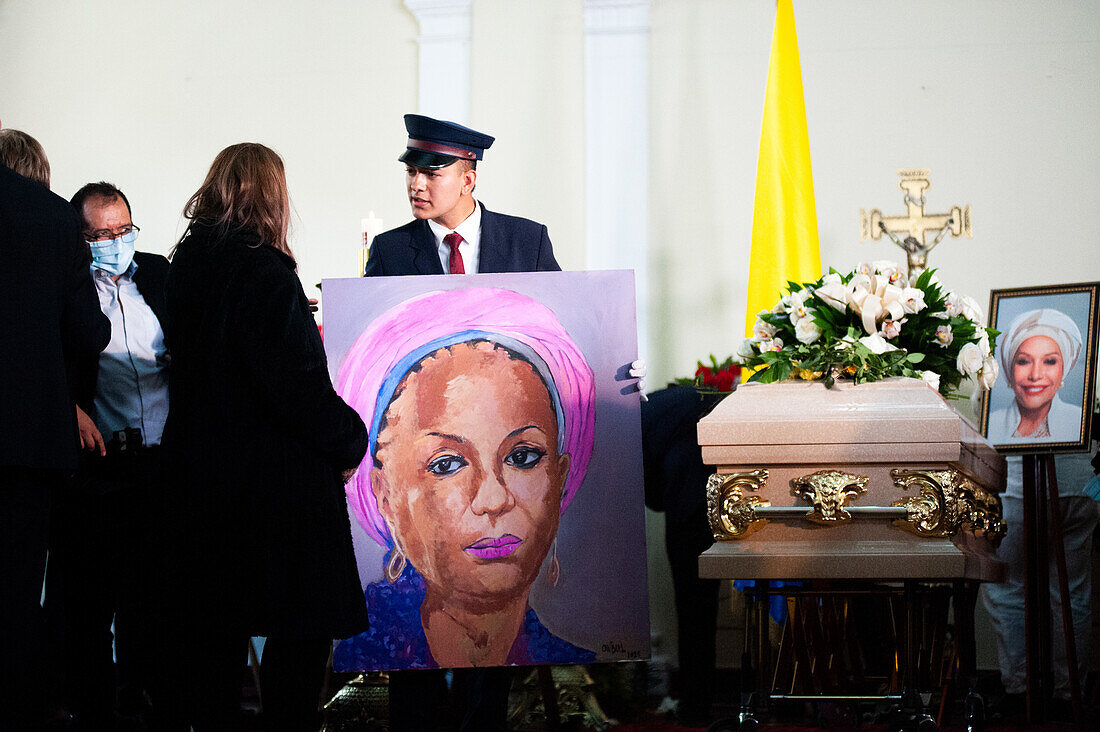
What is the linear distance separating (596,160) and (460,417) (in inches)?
104

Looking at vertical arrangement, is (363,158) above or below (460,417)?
above

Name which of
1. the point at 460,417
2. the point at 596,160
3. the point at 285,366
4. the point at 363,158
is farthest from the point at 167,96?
the point at 285,366

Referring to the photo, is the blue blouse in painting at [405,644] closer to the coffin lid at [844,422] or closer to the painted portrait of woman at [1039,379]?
the coffin lid at [844,422]

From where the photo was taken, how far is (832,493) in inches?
86.9

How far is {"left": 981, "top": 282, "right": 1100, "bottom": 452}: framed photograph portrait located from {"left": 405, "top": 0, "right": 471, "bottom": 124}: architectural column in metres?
2.63

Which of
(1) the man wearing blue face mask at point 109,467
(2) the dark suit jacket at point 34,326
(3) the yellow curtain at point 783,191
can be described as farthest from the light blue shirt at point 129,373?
(3) the yellow curtain at point 783,191

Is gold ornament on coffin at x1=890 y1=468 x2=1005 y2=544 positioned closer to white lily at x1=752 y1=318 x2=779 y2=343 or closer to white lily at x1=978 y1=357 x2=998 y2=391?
white lily at x1=978 y1=357 x2=998 y2=391

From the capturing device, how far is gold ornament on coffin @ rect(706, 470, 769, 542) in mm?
2252

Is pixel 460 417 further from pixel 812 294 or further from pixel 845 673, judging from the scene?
pixel 845 673

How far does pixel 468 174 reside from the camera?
3027 mm

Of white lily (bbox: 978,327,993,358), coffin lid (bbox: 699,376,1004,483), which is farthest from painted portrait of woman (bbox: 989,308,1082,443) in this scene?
coffin lid (bbox: 699,376,1004,483)

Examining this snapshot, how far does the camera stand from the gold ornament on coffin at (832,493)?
86.8 inches

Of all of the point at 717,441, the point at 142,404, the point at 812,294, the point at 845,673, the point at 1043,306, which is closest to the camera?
the point at 717,441
